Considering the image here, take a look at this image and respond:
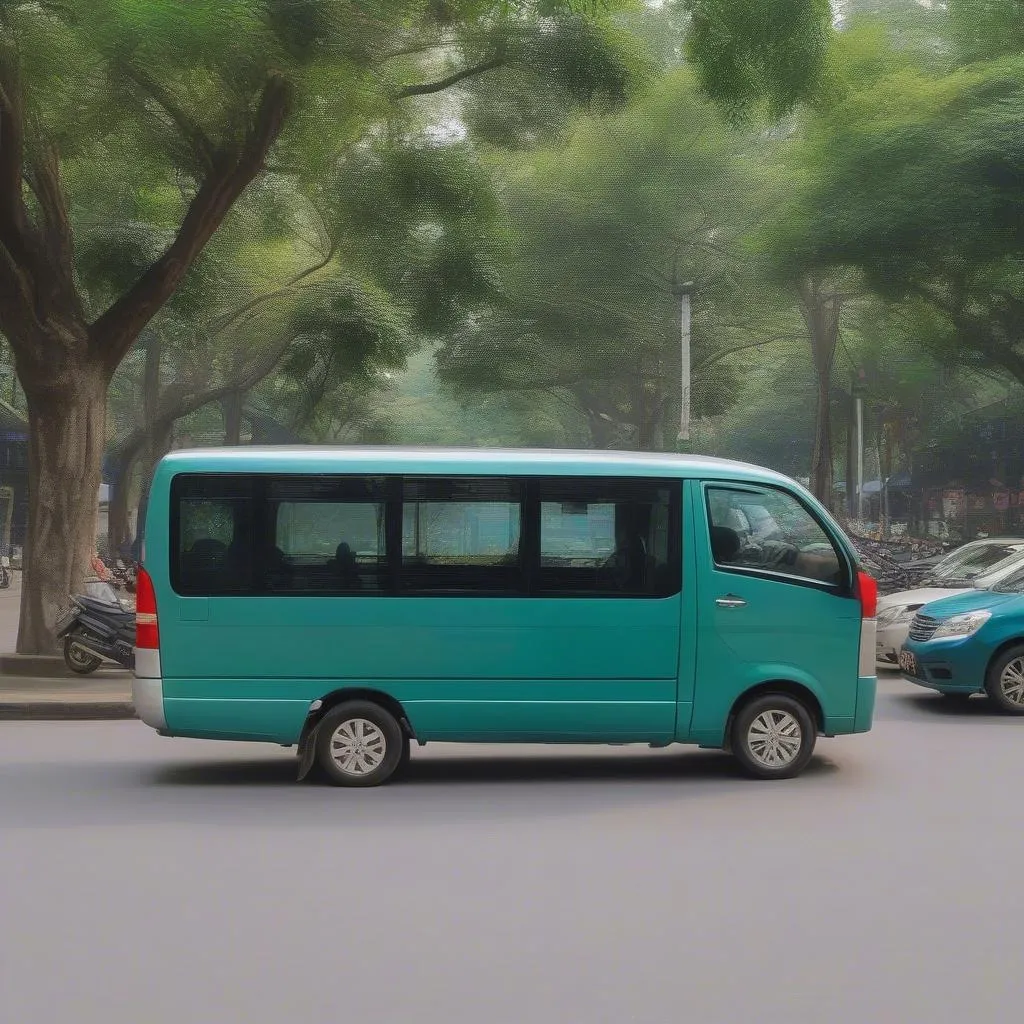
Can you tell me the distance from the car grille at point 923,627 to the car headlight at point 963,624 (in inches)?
3.8

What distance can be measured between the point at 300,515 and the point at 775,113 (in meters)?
9.72

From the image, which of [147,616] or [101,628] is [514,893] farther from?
[101,628]

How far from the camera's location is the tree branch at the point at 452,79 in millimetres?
18562

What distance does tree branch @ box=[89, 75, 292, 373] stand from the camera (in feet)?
54.9

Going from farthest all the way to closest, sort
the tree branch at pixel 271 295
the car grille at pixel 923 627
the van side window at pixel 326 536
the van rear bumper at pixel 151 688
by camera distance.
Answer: the tree branch at pixel 271 295
the car grille at pixel 923 627
the van side window at pixel 326 536
the van rear bumper at pixel 151 688

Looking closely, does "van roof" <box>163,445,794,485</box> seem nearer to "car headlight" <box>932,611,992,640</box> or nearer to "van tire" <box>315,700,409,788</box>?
"van tire" <box>315,700,409,788</box>

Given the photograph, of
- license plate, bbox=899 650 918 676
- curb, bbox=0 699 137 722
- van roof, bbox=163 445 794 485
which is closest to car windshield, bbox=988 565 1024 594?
license plate, bbox=899 650 918 676

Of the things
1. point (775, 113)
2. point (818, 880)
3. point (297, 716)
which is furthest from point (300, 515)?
point (775, 113)

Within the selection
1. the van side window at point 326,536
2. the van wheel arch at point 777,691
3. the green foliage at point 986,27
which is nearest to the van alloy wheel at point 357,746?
the van side window at point 326,536

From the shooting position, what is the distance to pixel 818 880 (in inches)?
279

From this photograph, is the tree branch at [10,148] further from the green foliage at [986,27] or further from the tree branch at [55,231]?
the green foliage at [986,27]

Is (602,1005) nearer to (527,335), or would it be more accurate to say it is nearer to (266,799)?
(266,799)

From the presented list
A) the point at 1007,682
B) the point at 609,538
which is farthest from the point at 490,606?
the point at 1007,682

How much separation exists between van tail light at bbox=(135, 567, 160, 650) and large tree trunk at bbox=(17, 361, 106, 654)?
278 inches
